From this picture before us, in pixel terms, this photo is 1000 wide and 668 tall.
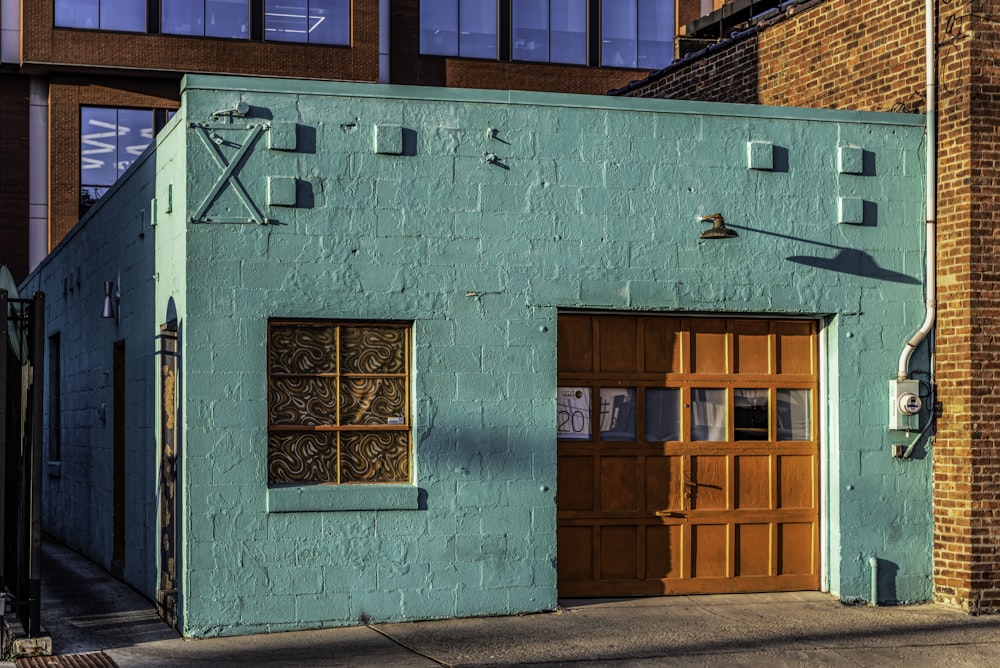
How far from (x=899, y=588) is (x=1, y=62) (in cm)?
2692

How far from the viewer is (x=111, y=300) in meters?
14.0

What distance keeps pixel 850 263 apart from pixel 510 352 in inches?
126

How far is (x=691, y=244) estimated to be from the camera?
11.8 meters

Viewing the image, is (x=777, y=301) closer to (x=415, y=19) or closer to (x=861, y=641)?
(x=861, y=641)

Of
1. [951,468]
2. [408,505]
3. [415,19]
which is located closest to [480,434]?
[408,505]

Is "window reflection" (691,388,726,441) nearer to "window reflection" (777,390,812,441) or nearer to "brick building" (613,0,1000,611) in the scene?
"window reflection" (777,390,812,441)

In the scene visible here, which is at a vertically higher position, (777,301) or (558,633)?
(777,301)

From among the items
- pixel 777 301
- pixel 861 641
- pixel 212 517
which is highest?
pixel 777 301

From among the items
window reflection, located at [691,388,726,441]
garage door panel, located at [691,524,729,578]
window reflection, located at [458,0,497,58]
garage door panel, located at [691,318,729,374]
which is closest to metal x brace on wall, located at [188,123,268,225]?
garage door panel, located at [691,318,729,374]

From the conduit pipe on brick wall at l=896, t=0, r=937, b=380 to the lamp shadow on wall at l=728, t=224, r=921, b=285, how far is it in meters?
0.21

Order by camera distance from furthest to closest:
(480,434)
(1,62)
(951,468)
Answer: (1,62)
(951,468)
(480,434)

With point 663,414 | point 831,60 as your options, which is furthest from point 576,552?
point 831,60

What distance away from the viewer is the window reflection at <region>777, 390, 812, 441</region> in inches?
487

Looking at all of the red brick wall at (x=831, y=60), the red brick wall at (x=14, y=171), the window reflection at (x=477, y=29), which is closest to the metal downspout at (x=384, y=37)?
the window reflection at (x=477, y=29)
